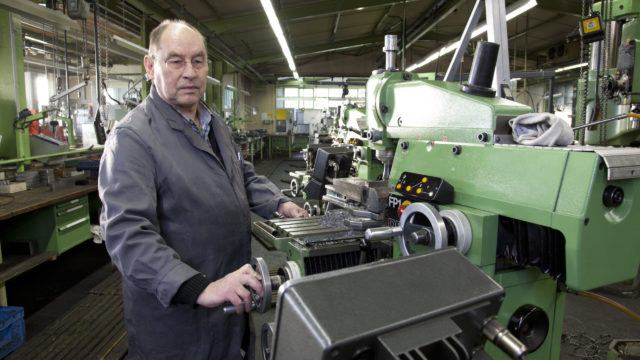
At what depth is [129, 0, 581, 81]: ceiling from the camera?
15.5ft

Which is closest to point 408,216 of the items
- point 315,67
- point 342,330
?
point 342,330

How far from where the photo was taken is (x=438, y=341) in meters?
0.53

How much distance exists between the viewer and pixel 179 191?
102 centimetres

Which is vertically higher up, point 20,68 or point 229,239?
point 20,68

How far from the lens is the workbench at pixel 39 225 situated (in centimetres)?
217

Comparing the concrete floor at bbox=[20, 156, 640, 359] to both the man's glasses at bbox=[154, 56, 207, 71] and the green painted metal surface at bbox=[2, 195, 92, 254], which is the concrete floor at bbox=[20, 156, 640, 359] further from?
the man's glasses at bbox=[154, 56, 207, 71]

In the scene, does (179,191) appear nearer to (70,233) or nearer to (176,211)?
(176,211)

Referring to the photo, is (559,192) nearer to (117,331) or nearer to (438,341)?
(438,341)

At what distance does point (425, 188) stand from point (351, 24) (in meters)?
6.23

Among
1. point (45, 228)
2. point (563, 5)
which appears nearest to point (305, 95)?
point (563, 5)

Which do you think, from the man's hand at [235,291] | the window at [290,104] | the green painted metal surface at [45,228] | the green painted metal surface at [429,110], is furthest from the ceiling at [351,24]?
the window at [290,104]

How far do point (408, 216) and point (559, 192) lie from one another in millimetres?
353

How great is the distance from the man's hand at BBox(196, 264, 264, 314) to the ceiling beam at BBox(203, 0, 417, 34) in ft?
14.7

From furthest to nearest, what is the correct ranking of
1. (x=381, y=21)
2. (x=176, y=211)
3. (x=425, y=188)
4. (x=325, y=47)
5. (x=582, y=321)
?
1. (x=325, y=47)
2. (x=381, y=21)
3. (x=582, y=321)
4. (x=425, y=188)
5. (x=176, y=211)
